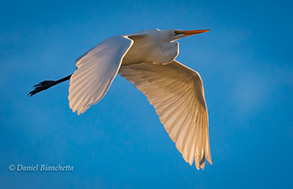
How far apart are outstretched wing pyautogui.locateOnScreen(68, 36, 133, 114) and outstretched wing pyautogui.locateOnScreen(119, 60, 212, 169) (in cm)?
203

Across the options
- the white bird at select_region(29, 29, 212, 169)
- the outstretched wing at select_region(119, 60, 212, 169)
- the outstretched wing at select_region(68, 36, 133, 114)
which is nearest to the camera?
the outstretched wing at select_region(68, 36, 133, 114)

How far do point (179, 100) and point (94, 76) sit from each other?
116 inches

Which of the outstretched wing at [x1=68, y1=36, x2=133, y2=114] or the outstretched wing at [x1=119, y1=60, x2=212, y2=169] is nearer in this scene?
the outstretched wing at [x1=68, y1=36, x2=133, y2=114]

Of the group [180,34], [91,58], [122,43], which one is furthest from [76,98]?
[180,34]

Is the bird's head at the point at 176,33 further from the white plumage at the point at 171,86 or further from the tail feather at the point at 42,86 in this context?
the tail feather at the point at 42,86

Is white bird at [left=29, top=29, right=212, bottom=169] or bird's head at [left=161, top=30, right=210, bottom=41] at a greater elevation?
bird's head at [left=161, top=30, right=210, bottom=41]

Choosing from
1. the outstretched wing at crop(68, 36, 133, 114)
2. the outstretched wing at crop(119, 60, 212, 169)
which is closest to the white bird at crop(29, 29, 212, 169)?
the outstretched wing at crop(119, 60, 212, 169)

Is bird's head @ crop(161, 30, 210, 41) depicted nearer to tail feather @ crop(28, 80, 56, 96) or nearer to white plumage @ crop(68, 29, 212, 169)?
white plumage @ crop(68, 29, 212, 169)

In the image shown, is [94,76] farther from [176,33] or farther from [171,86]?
[171,86]

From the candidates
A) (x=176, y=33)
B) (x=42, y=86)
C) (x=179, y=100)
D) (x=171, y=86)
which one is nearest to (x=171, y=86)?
(x=171, y=86)

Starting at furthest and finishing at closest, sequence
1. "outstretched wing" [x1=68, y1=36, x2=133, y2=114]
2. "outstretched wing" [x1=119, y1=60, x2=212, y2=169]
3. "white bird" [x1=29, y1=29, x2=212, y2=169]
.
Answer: "outstretched wing" [x1=119, y1=60, x2=212, y2=169], "white bird" [x1=29, y1=29, x2=212, y2=169], "outstretched wing" [x1=68, y1=36, x2=133, y2=114]

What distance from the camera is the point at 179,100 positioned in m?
6.75

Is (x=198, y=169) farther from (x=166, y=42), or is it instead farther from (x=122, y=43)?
(x=122, y=43)

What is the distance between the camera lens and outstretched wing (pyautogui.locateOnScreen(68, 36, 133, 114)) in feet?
12.3
